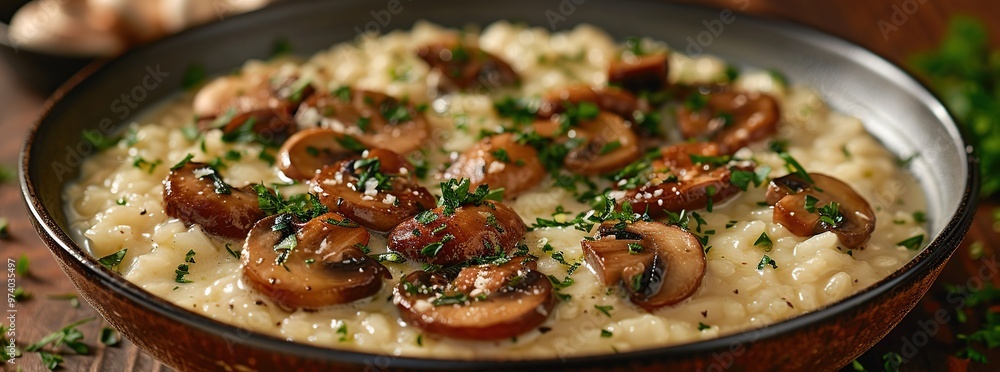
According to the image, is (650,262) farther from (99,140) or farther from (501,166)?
(99,140)

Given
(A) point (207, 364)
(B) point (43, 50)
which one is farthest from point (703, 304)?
(B) point (43, 50)

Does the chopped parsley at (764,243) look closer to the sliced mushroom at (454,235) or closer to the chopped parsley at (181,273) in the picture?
the sliced mushroom at (454,235)

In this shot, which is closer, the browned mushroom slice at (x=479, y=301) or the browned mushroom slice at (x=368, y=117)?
the browned mushroom slice at (x=479, y=301)

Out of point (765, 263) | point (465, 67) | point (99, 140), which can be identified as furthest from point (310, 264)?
point (465, 67)

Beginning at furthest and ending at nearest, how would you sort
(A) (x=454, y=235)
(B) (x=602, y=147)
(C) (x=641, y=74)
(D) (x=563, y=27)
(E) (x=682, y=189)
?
(D) (x=563, y=27)
(C) (x=641, y=74)
(B) (x=602, y=147)
(E) (x=682, y=189)
(A) (x=454, y=235)

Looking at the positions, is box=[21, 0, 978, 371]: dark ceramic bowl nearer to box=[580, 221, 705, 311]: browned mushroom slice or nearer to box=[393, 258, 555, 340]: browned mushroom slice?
box=[393, 258, 555, 340]: browned mushroom slice

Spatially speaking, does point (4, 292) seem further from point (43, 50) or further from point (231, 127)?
point (43, 50)

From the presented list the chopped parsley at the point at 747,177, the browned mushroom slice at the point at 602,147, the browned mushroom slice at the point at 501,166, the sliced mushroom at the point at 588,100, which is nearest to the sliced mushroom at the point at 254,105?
the browned mushroom slice at the point at 501,166
